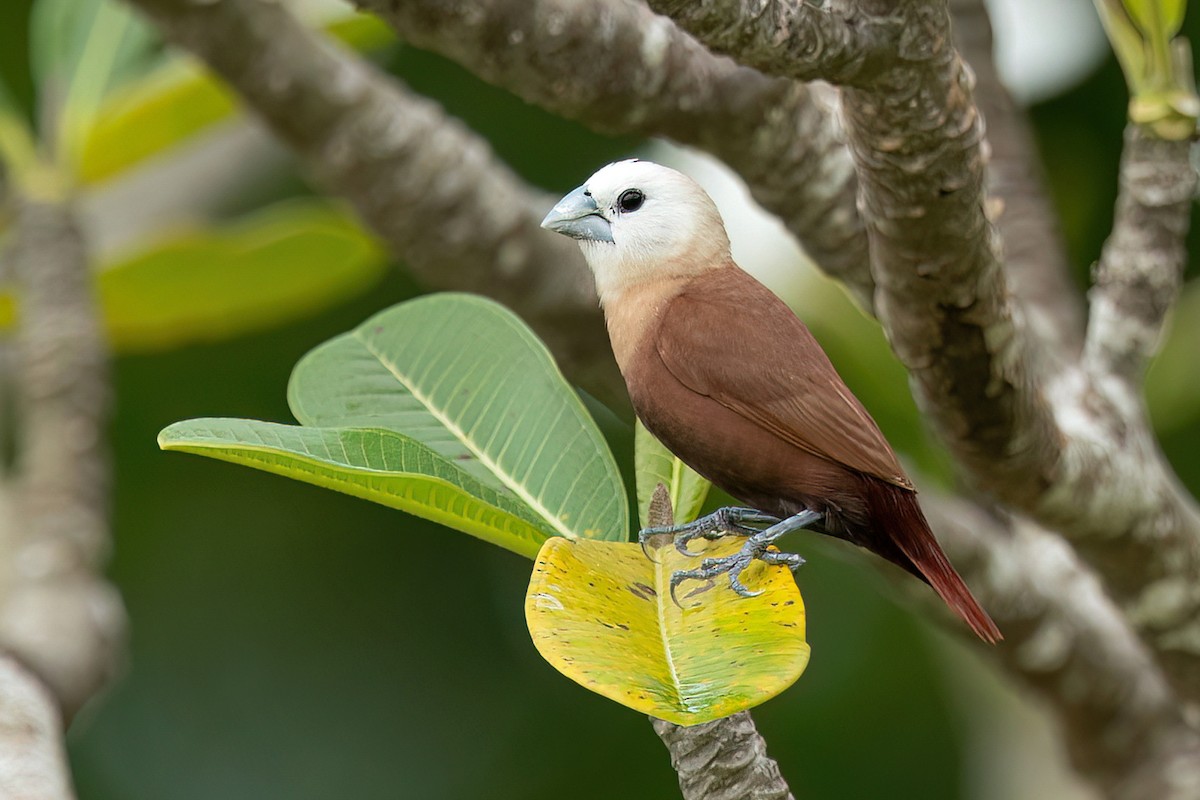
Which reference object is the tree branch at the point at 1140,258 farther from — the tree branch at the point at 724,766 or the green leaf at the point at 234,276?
the green leaf at the point at 234,276

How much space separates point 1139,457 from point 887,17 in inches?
38.2

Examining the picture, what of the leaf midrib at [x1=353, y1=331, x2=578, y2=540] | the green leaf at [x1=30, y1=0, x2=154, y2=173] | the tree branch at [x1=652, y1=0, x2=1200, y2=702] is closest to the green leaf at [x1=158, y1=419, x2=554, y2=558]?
the leaf midrib at [x1=353, y1=331, x2=578, y2=540]

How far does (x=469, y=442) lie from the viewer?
1648mm

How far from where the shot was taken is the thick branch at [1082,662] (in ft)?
7.66

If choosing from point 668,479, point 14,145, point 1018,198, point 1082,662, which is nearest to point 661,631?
point 668,479

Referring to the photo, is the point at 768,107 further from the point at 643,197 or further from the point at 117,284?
the point at 117,284

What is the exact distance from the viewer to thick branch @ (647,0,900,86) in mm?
1220

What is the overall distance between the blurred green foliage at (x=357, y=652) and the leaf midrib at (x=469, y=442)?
1.93m

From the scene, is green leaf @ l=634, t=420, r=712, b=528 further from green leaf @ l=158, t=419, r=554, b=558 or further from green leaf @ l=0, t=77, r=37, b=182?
green leaf @ l=0, t=77, r=37, b=182

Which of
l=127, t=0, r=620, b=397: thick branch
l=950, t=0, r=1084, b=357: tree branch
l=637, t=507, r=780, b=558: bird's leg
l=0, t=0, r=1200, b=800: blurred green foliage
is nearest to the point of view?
l=637, t=507, r=780, b=558: bird's leg

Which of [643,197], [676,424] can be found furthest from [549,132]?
[676,424]

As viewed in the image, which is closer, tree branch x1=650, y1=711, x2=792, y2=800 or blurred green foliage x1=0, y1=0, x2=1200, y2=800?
tree branch x1=650, y1=711, x2=792, y2=800

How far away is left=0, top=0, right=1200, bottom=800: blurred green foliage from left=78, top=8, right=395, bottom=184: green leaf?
2.33ft

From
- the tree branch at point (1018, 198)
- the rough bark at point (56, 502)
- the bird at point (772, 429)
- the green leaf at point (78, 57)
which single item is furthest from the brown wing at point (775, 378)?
the green leaf at point (78, 57)
